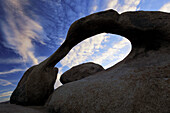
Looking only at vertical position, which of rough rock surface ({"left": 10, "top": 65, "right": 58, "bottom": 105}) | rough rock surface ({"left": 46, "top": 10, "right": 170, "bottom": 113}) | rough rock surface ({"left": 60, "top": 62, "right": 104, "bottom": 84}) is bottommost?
rough rock surface ({"left": 60, "top": 62, "right": 104, "bottom": 84})

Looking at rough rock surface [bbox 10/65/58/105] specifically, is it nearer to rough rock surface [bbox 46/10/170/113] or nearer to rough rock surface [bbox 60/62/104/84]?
rough rock surface [bbox 46/10/170/113]

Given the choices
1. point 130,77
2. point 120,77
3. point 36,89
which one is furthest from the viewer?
point 36,89

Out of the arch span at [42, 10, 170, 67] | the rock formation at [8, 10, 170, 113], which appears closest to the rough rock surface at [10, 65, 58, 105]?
Result: the rock formation at [8, 10, 170, 113]

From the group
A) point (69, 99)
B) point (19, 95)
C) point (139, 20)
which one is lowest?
point (19, 95)

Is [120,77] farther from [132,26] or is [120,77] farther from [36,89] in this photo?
[36,89]

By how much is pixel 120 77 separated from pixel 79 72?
7117mm

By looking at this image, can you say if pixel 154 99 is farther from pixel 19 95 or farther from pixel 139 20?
pixel 19 95

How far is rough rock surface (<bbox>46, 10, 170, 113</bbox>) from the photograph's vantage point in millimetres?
2617

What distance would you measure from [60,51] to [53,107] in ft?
11.8

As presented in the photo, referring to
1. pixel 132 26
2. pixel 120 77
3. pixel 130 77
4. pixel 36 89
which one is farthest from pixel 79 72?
pixel 130 77

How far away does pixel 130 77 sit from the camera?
3.38 m

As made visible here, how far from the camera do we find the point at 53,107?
12.0 feet

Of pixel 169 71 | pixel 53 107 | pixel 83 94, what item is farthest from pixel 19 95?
pixel 169 71

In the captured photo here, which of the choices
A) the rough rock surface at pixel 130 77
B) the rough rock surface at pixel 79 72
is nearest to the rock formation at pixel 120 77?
the rough rock surface at pixel 130 77
